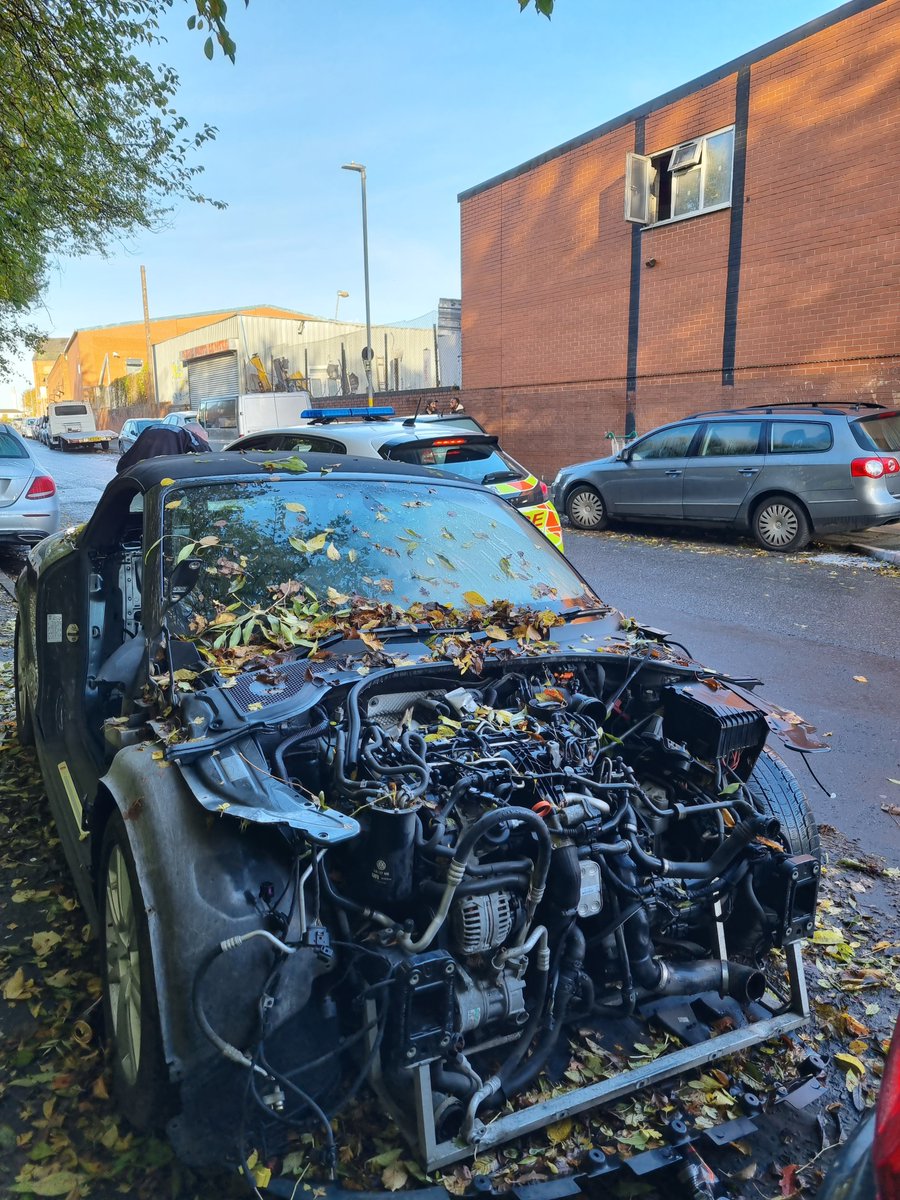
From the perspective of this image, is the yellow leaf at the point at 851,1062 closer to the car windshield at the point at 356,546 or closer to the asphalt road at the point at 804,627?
the asphalt road at the point at 804,627

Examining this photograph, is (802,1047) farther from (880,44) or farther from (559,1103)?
(880,44)

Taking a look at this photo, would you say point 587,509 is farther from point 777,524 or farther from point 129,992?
point 129,992

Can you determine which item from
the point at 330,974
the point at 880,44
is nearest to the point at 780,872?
the point at 330,974

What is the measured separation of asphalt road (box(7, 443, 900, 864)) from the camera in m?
4.50

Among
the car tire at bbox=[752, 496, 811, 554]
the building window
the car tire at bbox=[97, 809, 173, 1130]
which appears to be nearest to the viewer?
the car tire at bbox=[97, 809, 173, 1130]

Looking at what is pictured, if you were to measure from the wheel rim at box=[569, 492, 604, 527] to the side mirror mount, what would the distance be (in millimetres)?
10998

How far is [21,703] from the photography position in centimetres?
482

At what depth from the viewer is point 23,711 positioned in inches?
189

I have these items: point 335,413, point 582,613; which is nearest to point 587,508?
point 335,413

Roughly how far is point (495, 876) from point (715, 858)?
0.74 meters

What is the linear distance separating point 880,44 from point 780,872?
49.7 feet

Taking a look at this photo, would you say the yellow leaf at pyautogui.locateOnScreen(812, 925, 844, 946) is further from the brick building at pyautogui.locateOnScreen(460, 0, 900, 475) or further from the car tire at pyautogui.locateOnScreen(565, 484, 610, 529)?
the brick building at pyautogui.locateOnScreen(460, 0, 900, 475)

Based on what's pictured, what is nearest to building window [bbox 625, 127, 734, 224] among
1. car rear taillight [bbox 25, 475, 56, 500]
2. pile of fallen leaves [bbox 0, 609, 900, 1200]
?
car rear taillight [bbox 25, 475, 56, 500]

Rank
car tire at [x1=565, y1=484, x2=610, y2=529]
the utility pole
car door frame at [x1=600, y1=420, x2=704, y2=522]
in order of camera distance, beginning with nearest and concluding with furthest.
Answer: car door frame at [x1=600, y1=420, x2=704, y2=522] < car tire at [x1=565, y1=484, x2=610, y2=529] < the utility pole
